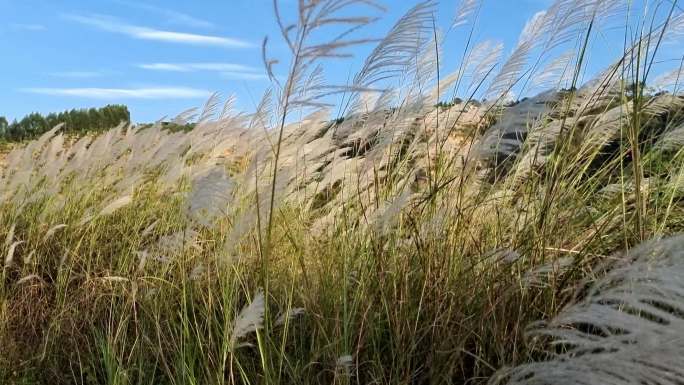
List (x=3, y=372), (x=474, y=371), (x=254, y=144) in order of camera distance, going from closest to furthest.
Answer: (x=474, y=371) < (x=3, y=372) < (x=254, y=144)

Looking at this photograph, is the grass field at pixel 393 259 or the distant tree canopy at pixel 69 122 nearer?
the grass field at pixel 393 259

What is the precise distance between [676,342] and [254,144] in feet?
9.75

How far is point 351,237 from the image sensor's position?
289cm

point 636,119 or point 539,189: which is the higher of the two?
point 636,119

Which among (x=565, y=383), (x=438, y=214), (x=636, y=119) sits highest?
(x=636, y=119)

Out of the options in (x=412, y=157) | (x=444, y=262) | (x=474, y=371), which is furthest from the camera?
(x=412, y=157)

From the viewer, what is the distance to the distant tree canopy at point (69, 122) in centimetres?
1628

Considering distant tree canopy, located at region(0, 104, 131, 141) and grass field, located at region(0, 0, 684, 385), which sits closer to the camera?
grass field, located at region(0, 0, 684, 385)

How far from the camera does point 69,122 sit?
17.4 m

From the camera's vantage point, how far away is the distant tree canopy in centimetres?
1628

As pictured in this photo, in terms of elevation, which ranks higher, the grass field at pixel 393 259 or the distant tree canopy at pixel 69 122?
the distant tree canopy at pixel 69 122

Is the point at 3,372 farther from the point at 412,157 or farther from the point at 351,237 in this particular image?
the point at 412,157

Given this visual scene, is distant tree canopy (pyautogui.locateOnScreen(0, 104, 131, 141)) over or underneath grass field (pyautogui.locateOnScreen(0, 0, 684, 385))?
over

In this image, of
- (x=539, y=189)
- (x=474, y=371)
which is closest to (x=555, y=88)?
(x=539, y=189)
